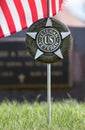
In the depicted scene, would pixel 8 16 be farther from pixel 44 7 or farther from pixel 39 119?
pixel 39 119

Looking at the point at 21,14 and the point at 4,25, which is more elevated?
the point at 21,14

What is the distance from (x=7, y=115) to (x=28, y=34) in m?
1.25

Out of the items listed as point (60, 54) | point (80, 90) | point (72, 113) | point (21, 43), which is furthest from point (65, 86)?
point (60, 54)

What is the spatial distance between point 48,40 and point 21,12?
86 cm

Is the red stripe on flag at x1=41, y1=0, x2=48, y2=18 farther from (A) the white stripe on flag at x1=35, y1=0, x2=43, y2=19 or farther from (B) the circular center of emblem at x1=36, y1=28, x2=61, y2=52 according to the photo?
(B) the circular center of emblem at x1=36, y1=28, x2=61, y2=52

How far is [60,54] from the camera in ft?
17.6

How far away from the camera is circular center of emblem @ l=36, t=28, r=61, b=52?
17.3 ft

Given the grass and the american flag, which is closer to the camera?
the grass

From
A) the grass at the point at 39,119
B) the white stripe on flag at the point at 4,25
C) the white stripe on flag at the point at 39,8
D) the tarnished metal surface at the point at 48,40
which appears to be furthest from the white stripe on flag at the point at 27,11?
the grass at the point at 39,119

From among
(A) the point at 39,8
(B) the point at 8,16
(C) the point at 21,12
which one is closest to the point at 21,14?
(C) the point at 21,12

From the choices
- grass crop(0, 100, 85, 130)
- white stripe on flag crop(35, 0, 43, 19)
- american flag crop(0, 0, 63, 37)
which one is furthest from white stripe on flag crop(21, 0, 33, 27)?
grass crop(0, 100, 85, 130)

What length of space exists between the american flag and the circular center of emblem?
61cm

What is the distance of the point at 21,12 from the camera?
6.04m

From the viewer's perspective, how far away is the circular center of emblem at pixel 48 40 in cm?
529
